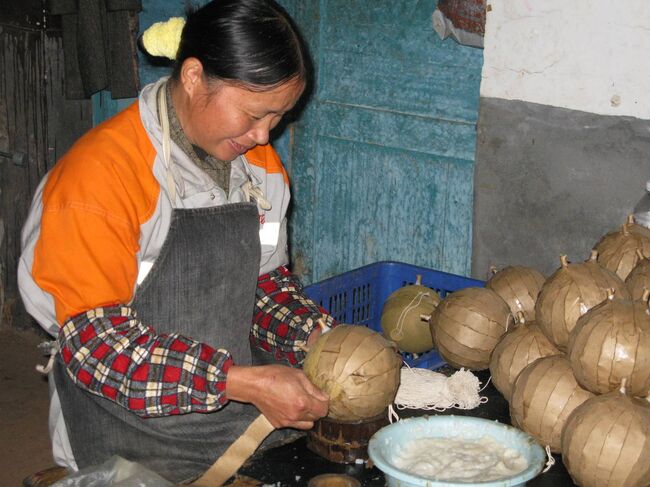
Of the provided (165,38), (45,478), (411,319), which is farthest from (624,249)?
(45,478)

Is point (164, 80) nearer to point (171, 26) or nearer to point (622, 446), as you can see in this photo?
point (171, 26)

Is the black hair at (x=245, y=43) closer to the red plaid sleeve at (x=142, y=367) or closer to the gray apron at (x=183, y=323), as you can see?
the gray apron at (x=183, y=323)

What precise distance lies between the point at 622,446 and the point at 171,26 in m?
1.52

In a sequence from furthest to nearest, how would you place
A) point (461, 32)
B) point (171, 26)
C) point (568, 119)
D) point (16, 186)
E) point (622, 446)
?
point (16, 186), point (461, 32), point (568, 119), point (171, 26), point (622, 446)

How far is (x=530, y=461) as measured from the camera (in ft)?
6.75

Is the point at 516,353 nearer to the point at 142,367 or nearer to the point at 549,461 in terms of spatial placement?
the point at 549,461

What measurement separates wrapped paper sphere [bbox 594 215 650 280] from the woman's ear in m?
1.38

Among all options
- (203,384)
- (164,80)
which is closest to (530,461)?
(203,384)

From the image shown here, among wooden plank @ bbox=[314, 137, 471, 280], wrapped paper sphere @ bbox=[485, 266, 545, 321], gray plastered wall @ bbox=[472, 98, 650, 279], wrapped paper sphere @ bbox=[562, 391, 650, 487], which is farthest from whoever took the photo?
wooden plank @ bbox=[314, 137, 471, 280]

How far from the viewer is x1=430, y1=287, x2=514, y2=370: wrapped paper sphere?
9.16ft

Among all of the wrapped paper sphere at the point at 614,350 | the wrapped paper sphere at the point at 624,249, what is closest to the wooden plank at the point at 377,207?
the wrapped paper sphere at the point at 624,249

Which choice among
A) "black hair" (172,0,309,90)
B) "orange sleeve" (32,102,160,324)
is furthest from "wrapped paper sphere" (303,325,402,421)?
"black hair" (172,0,309,90)

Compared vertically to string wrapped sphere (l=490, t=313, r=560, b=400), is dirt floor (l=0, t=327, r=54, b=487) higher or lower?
lower

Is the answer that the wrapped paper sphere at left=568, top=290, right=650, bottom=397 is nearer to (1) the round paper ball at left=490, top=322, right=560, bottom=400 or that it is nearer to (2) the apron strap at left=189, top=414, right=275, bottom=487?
(1) the round paper ball at left=490, top=322, right=560, bottom=400
